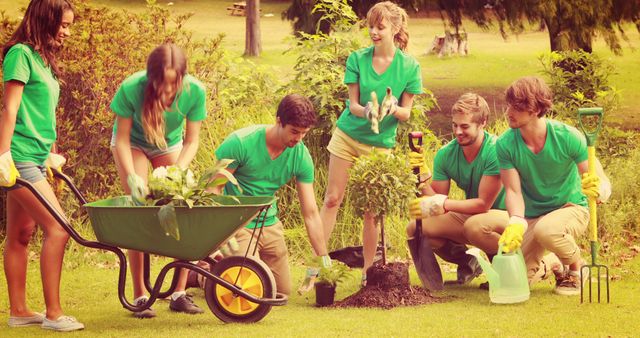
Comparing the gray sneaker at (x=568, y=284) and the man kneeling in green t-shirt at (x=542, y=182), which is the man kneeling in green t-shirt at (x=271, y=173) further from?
the gray sneaker at (x=568, y=284)

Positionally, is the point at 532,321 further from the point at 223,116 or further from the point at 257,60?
the point at 257,60

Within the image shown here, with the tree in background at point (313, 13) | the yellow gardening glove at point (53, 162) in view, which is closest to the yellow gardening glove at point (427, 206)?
the yellow gardening glove at point (53, 162)

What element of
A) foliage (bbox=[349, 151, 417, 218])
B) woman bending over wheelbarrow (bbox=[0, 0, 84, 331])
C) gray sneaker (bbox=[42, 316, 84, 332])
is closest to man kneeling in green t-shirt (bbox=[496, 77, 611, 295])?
foliage (bbox=[349, 151, 417, 218])

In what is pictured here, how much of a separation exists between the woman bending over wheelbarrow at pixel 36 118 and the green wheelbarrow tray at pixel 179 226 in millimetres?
320

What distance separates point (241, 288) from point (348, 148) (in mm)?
1653

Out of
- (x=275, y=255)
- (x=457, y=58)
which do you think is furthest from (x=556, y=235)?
(x=457, y=58)

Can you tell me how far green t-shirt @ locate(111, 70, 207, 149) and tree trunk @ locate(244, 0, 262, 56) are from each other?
57.1 feet

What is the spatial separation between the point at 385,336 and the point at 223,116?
4.44 metres

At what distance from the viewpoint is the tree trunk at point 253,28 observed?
23156mm

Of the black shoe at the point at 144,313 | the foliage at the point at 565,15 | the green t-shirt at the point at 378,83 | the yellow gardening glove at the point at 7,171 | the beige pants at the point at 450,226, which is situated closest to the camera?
the yellow gardening glove at the point at 7,171

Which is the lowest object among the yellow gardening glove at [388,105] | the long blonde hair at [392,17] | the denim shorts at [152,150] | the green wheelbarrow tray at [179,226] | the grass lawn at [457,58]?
the grass lawn at [457,58]

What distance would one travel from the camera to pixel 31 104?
5527 mm

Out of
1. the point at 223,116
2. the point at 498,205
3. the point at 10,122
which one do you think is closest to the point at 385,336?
the point at 498,205

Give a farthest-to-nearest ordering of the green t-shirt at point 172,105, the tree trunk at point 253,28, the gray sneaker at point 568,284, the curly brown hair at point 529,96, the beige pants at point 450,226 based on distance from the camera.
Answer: the tree trunk at point 253,28
the beige pants at point 450,226
the gray sneaker at point 568,284
the curly brown hair at point 529,96
the green t-shirt at point 172,105
